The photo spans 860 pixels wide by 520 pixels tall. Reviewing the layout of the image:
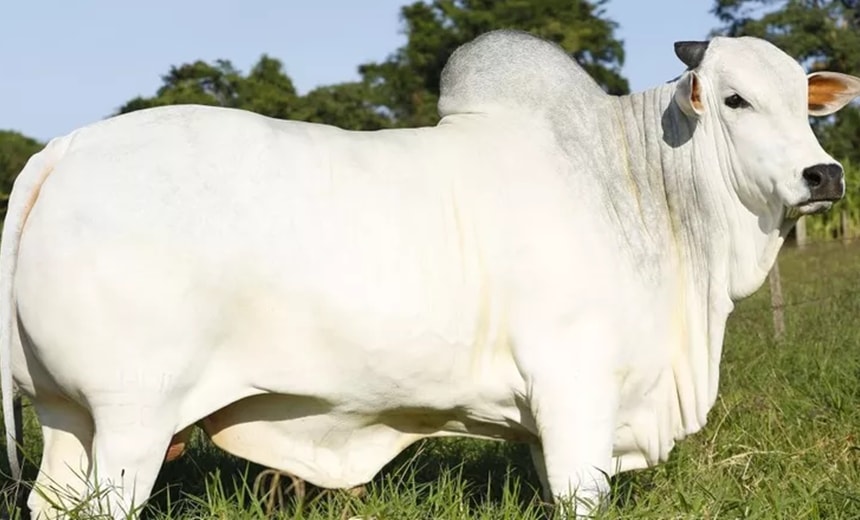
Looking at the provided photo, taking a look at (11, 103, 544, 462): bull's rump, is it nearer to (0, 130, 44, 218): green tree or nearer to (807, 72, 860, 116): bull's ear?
(807, 72, 860, 116): bull's ear

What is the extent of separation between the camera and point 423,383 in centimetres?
349

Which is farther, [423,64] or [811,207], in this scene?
[423,64]

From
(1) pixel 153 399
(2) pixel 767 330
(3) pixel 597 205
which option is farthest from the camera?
(2) pixel 767 330

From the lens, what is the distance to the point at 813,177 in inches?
138

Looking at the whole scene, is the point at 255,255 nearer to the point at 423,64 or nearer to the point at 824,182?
the point at 824,182

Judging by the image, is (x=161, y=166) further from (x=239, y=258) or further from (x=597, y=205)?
(x=597, y=205)

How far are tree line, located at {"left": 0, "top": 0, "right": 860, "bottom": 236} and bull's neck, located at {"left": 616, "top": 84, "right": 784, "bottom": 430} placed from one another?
1995 cm

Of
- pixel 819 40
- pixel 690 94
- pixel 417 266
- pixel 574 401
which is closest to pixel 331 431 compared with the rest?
pixel 417 266

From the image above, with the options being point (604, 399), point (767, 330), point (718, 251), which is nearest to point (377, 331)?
point (604, 399)

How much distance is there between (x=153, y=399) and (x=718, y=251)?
181cm

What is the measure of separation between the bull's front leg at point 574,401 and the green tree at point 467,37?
2784 centimetres

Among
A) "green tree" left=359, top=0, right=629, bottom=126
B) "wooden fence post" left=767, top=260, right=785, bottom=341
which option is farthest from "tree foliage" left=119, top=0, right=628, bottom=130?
"wooden fence post" left=767, top=260, right=785, bottom=341

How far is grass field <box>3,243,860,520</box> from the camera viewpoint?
11.8 feet

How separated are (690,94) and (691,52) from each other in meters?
0.18
